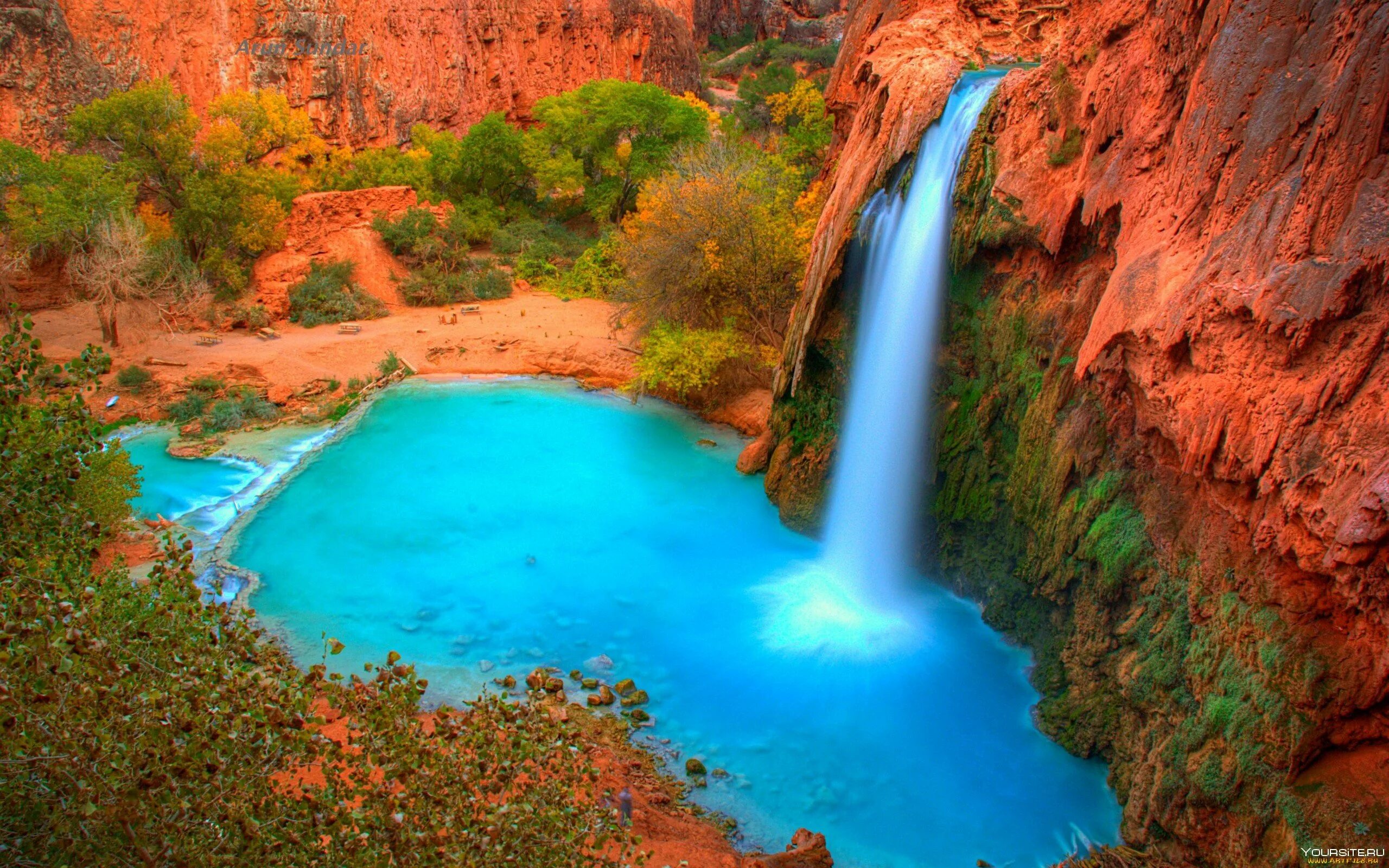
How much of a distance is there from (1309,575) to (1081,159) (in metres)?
6.04

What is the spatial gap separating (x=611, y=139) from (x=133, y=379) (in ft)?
64.0

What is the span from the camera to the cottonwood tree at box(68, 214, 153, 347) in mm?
19656

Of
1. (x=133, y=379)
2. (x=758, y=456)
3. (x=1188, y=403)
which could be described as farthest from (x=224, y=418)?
(x=1188, y=403)

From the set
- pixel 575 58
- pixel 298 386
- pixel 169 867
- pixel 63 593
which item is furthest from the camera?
pixel 575 58

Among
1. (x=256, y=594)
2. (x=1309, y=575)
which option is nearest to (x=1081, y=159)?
(x=1309, y=575)

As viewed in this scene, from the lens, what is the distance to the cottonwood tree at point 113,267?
19.7 m

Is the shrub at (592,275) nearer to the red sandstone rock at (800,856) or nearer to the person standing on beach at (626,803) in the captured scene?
the person standing on beach at (626,803)

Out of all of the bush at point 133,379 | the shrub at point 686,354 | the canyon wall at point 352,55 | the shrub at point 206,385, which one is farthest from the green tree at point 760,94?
the bush at point 133,379

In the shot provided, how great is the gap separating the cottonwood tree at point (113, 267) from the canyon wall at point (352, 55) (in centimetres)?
993

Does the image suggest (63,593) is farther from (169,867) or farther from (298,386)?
(298,386)

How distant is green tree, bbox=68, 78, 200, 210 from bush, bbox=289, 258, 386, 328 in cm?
428

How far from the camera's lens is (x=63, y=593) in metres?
4.29

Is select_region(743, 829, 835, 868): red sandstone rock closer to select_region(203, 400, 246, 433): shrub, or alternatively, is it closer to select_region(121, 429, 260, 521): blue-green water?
select_region(121, 429, 260, 521): blue-green water

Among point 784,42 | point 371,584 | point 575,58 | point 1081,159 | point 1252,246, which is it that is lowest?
point 371,584
